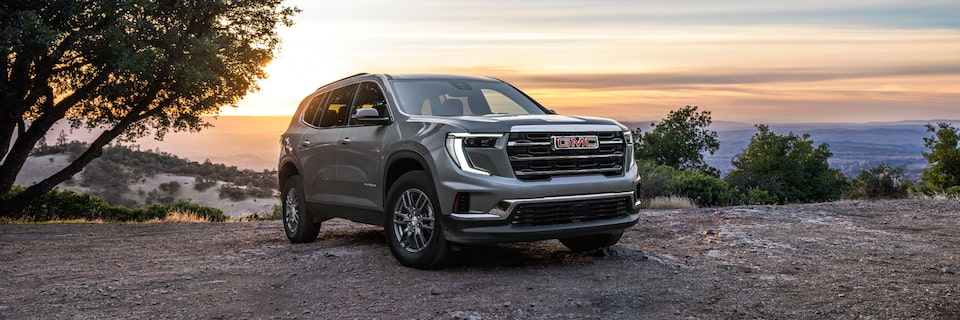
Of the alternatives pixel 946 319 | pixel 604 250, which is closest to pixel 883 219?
pixel 604 250

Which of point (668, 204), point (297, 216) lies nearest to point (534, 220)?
point (297, 216)

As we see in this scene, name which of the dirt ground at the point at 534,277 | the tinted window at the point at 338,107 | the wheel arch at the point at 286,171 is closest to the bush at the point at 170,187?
the dirt ground at the point at 534,277

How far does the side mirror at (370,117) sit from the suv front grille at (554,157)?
150 centimetres

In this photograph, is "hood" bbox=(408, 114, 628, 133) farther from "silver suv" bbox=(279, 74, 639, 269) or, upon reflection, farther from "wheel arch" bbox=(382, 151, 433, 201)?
"wheel arch" bbox=(382, 151, 433, 201)

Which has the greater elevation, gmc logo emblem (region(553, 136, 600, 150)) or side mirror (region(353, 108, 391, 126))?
side mirror (region(353, 108, 391, 126))

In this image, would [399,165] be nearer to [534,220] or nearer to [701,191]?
[534,220]

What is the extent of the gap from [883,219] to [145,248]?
10.3 metres

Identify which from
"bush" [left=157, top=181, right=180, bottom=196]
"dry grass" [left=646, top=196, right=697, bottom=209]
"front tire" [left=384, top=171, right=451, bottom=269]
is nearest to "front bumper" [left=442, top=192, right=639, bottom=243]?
"front tire" [left=384, top=171, right=451, bottom=269]

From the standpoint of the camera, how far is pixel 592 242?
8898mm

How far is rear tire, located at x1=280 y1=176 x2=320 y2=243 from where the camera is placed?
10242mm

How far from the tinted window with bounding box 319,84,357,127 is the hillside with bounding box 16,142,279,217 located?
43731 millimetres

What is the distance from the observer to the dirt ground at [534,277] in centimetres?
652

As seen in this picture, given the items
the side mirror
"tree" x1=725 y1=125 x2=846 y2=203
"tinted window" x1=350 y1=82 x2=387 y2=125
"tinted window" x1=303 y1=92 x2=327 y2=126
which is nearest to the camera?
the side mirror

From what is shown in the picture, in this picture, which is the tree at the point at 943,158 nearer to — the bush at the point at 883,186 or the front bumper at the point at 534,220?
the bush at the point at 883,186
